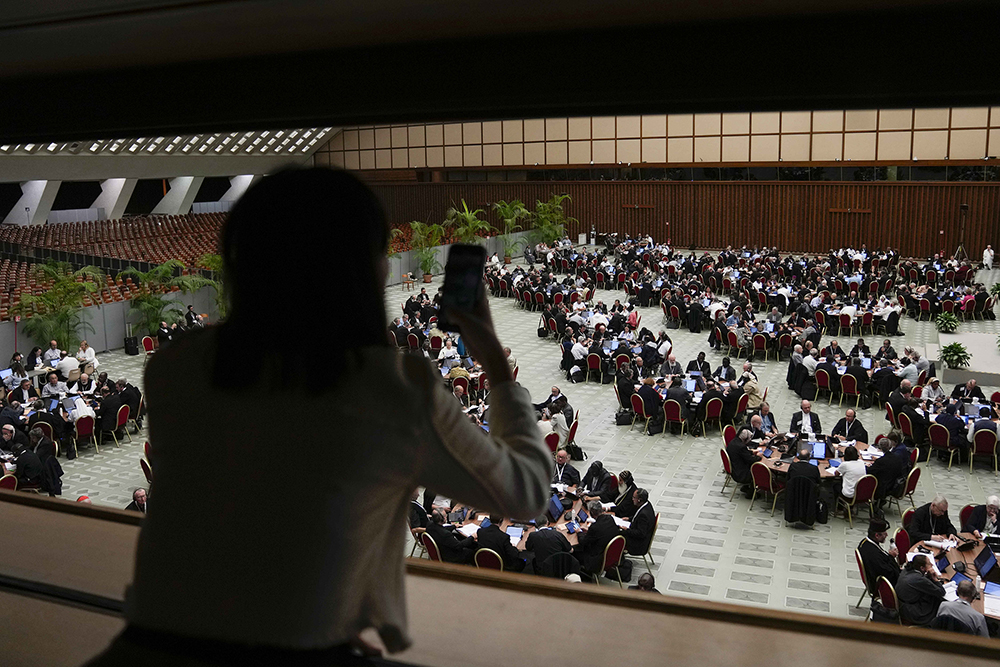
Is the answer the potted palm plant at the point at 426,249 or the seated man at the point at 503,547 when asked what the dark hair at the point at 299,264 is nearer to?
the seated man at the point at 503,547

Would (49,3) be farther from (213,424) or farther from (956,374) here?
(956,374)

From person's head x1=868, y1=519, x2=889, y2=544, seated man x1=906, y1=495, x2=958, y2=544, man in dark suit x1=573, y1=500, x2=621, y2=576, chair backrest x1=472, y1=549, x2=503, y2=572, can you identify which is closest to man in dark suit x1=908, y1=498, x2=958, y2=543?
seated man x1=906, y1=495, x2=958, y2=544

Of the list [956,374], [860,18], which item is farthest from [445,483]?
[956,374]

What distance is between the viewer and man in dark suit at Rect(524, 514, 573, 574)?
7.56 m

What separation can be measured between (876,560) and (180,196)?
3740 cm

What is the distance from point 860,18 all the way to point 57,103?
1.72 meters

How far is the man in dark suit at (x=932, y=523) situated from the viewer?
25.3 feet

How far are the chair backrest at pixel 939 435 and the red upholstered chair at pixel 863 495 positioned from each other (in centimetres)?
190

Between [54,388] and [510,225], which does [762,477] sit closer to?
[54,388]

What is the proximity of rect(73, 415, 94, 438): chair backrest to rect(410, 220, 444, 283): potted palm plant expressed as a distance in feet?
46.1

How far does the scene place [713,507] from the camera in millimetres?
9867

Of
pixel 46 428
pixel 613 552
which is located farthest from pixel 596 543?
pixel 46 428

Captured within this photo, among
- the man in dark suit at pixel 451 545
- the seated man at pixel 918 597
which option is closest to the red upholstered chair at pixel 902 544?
the seated man at pixel 918 597

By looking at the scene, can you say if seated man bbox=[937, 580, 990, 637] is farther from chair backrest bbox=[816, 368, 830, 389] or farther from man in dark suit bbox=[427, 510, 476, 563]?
chair backrest bbox=[816, 368, 830, 389]
